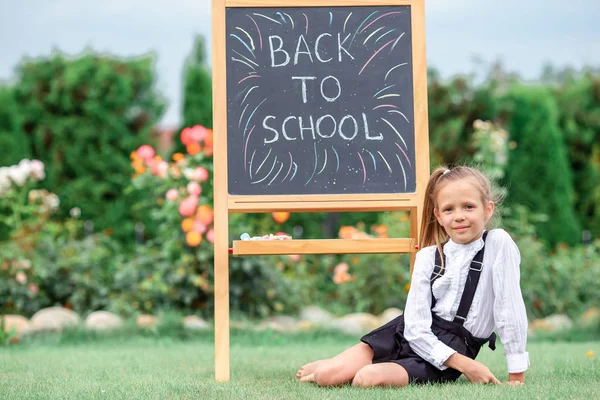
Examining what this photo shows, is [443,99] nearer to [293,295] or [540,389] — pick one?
[293,295]

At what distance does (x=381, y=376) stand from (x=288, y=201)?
0.90m

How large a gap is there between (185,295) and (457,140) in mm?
4349

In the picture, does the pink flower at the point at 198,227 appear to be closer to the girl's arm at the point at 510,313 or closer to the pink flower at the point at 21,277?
the pink flower at the point at 21,277

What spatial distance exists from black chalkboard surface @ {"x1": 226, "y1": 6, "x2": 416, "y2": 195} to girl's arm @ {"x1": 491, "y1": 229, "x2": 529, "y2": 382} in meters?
0.67

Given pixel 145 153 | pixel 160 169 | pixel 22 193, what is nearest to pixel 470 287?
pixel 160 169

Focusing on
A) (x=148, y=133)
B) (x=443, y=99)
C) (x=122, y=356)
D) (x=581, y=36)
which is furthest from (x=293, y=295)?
(x=581, y=36)

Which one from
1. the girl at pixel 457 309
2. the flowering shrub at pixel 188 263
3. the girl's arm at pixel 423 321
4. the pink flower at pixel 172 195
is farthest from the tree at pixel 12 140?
the girl's arm at pixel 423 321

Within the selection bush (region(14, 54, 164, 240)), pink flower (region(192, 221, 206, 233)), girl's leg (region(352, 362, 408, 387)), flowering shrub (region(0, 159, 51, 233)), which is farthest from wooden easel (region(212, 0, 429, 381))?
bush (region(14, 54, 164, 240))

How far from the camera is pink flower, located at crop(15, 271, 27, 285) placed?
6.01 metres

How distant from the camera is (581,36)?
14961mm

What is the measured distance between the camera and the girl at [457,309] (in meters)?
2.89

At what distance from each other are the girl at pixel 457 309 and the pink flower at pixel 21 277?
12.0 ft

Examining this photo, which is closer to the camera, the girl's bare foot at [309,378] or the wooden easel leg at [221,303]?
the girl's bare foot at [309,378]

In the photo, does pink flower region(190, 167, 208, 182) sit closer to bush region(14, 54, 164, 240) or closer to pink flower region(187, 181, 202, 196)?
pink flower region(187, 181, 202, 196)
